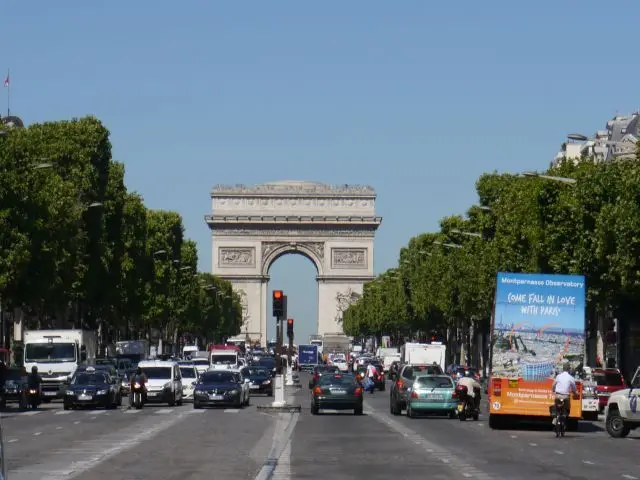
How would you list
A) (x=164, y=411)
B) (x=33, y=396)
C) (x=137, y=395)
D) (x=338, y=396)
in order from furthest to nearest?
(x=33, y=396), (x=137, y=395), (x=164, y=411), (x=338, y=396)

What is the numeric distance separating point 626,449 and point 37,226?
37.9m

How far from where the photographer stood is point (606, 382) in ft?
189

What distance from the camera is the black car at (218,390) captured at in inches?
2400

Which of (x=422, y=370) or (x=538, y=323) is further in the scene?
(x=422, y=370)

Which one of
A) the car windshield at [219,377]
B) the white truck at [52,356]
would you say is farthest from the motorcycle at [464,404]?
the white truck at [52,356]

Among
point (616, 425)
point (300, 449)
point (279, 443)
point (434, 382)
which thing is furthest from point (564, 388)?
point (434, 382)

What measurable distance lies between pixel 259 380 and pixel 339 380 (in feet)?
101

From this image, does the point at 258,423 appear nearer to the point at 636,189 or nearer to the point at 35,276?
the point at 636,189

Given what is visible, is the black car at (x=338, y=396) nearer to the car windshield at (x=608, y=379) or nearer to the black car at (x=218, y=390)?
the black car at (x=218, y=390)

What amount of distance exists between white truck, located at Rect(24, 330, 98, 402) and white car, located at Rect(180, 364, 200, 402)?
17.6ft

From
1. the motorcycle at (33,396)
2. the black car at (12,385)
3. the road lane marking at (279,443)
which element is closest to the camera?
the road lane marking at (279,443)

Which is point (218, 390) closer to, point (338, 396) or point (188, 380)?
point (338, 396)

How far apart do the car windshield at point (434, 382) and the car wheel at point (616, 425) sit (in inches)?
440

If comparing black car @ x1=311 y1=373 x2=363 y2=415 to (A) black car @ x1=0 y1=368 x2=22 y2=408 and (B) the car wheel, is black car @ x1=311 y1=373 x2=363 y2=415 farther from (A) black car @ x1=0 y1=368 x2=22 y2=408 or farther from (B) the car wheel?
(B) the car wheel
